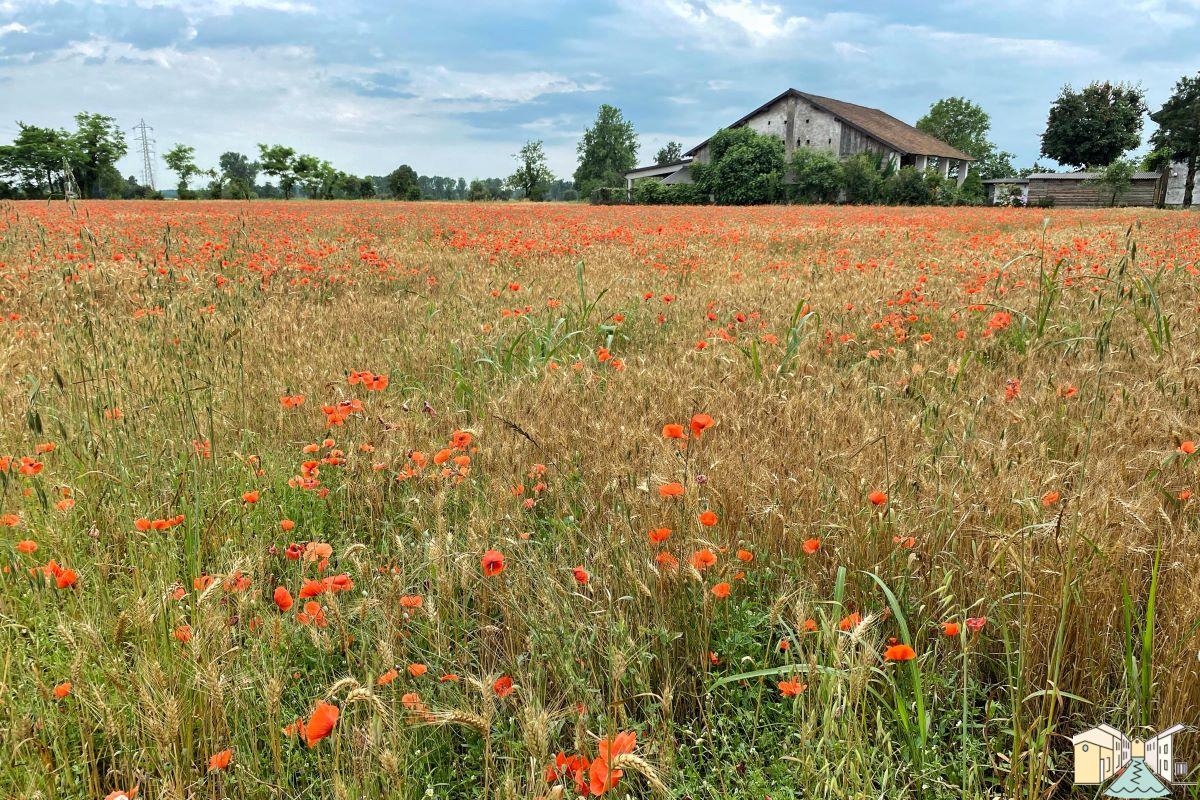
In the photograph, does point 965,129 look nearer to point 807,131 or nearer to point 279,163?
point 807,131

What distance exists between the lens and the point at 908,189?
39.9m

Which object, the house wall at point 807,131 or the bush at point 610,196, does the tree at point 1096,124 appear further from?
the bush at point 610,196

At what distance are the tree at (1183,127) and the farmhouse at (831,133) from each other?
15.3 m

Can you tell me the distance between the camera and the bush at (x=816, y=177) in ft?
135

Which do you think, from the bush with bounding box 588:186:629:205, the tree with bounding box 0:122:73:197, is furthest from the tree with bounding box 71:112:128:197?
the bush with bounding box 588:186:629:205

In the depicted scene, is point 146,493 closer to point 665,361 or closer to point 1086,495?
point 665,361

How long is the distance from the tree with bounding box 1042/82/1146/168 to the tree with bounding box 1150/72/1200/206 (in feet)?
14.2

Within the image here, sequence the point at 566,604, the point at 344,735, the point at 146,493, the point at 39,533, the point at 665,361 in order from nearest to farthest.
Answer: the point at 344,735 < the point at 566,604 < the point at 39,533 < the point at 146,493 < the point at 665,361

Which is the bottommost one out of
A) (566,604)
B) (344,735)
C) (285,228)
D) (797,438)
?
(344,735)

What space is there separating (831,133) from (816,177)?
8094 mm

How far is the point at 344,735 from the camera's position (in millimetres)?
1639

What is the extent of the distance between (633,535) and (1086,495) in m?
1.45

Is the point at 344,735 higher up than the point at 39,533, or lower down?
lower down

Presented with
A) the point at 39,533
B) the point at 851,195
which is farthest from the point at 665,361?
the point at 851,195
